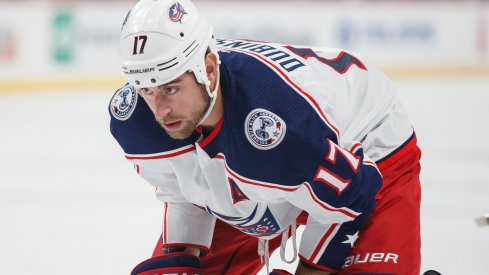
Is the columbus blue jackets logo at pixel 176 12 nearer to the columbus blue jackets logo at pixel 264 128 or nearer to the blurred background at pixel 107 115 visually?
the columbus blue jackets logo at pixel 264 128

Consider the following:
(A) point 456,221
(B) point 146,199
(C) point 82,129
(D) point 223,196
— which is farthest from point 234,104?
(C) point 82,129

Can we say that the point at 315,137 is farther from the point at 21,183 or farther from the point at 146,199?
the point at 21,183

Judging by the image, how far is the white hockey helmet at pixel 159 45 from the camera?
2314mm

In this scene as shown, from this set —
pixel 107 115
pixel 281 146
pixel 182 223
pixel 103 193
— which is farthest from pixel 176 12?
pixel 107 115

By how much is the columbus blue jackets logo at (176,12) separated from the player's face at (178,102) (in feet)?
0.52

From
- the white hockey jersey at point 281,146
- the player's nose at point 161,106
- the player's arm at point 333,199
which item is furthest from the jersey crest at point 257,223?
the player's nose at point 161,106

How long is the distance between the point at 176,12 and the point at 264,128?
1.36 ft

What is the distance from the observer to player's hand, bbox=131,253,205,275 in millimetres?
2840

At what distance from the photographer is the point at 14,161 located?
21.3 ft

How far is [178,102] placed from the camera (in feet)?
7.79

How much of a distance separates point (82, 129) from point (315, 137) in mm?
5854

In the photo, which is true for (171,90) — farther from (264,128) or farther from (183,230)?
(183,230)

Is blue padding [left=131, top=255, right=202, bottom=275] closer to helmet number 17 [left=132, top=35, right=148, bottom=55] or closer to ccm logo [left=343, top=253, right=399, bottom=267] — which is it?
ccm logo [left=343, top=253, right=399, bottom=267]

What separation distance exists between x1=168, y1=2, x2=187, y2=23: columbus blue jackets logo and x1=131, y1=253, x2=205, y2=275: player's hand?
2.92ft
